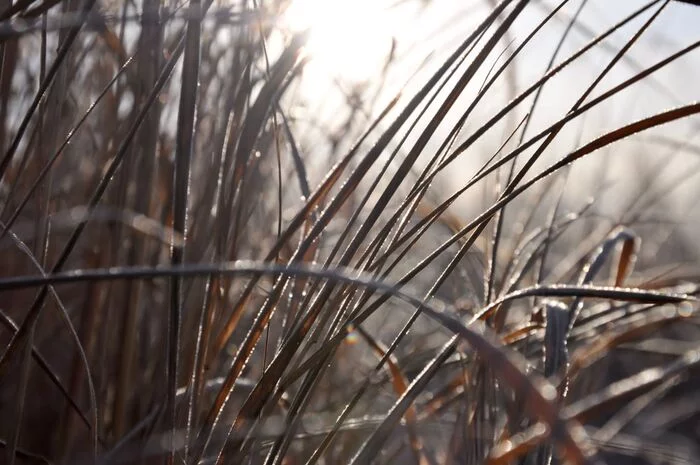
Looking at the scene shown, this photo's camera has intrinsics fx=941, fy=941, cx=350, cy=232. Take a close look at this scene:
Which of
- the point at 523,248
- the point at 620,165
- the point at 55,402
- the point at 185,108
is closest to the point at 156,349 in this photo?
the point at 55,402

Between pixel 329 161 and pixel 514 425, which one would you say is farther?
pixel 329 161

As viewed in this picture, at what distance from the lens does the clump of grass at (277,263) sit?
1.89 ft

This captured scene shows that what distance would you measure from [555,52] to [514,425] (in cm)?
30

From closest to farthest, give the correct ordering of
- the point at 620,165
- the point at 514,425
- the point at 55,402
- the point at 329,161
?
the point at 514,425 < the point at 55,402 < the point at 329,161 < the point at 620,165

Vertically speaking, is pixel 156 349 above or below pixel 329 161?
below

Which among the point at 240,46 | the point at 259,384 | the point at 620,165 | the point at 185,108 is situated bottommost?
the point at 259,384

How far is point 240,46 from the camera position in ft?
3.37

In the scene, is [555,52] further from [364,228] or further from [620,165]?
[620,165]

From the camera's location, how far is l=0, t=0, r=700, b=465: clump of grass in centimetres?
58

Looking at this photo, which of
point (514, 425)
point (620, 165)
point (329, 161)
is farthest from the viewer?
point (620, 165)

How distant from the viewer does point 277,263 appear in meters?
0.75

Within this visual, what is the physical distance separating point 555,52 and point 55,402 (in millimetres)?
754

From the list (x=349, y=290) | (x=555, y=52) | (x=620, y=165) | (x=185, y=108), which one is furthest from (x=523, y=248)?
(x=620, y=165)

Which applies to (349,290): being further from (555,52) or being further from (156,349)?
(156,349)
